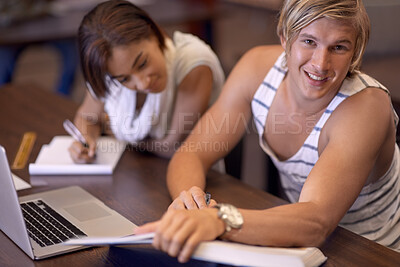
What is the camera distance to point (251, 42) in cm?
524

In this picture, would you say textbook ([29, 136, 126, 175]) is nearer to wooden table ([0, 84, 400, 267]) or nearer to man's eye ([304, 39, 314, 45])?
wooden table ([0, 84, 400, 267])

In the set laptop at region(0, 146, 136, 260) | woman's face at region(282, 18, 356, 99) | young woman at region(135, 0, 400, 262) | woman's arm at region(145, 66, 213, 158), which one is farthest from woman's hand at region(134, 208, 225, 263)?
woman's arm at region(145, 66, 213, 158)

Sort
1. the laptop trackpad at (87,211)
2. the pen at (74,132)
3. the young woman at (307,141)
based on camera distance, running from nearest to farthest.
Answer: the young woman at (307,141) → the laptop trackpad at (87,211) → the pen at (74,132)

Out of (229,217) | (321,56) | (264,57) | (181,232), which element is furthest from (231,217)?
(264,57)

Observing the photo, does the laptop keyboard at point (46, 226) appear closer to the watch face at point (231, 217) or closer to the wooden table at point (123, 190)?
the wooden table at point (123, 190)

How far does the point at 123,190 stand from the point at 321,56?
0.62 metres

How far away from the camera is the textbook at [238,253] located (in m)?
0.93

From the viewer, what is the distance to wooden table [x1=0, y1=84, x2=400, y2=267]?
1113mm

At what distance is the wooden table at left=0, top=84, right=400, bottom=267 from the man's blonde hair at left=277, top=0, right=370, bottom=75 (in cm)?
40

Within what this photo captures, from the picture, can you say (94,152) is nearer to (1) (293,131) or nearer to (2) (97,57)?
(2) (97,57)

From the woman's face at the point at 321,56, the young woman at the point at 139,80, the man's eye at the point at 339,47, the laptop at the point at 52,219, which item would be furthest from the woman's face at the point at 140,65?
the man's eye at the point at 339,47

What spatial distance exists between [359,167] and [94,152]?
2.54 feet

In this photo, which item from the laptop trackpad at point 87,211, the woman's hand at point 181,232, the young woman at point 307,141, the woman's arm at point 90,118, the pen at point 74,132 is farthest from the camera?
the woman's arm at point 90,118

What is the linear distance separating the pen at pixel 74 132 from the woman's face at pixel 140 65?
24 centimetres
